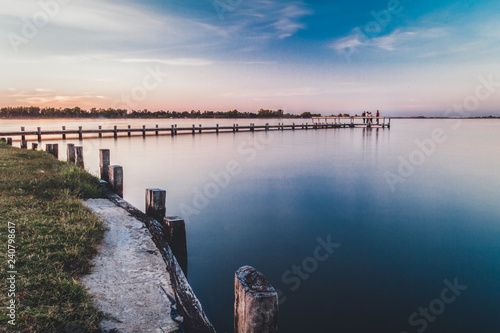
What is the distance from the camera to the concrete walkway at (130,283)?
121 inches

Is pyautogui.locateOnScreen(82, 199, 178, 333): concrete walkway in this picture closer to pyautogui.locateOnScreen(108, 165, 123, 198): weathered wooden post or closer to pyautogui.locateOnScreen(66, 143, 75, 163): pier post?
pyautogui.locateOnScreen(108, 165, 123, 198): weathered wooden post

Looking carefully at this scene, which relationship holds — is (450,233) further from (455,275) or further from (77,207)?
(77,207)

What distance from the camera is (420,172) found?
17859mm

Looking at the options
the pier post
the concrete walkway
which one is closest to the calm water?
the concrete walkway

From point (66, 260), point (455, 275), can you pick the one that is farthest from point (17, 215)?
point (455, 275)

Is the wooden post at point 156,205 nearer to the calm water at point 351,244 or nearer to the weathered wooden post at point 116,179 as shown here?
the calm water at point 351,244

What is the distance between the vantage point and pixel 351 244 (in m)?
7.93

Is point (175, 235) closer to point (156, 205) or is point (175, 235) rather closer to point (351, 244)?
point (156, 205)

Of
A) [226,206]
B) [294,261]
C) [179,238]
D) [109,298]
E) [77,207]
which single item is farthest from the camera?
[226,206]

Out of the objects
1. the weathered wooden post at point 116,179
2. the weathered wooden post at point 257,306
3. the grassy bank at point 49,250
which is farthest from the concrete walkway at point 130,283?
the weathered wooden post at point 116,179

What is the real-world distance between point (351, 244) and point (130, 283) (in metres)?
5.86

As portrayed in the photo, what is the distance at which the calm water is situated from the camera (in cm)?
533

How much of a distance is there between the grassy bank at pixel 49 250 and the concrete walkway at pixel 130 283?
0.17 m

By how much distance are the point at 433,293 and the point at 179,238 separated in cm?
490
